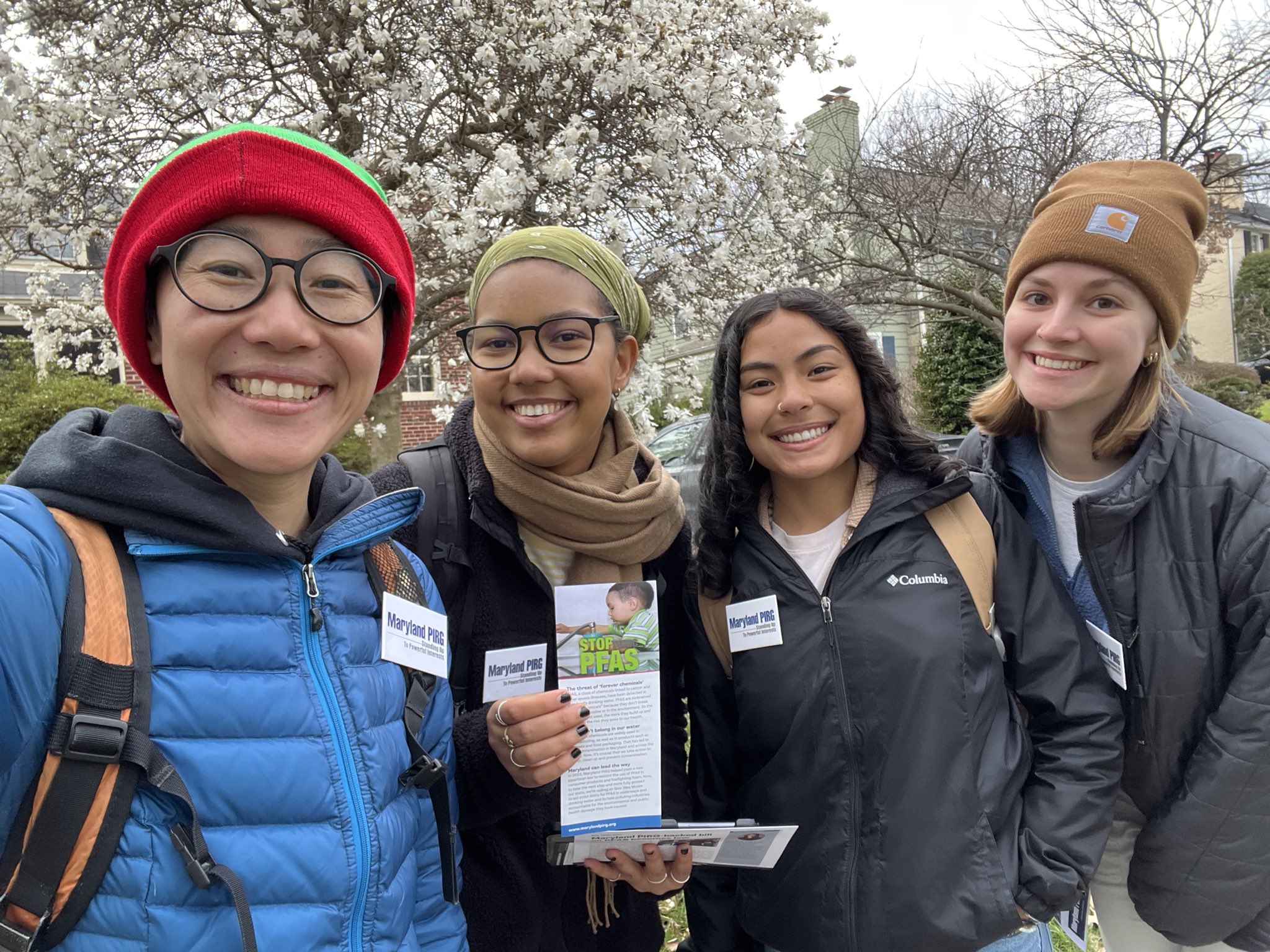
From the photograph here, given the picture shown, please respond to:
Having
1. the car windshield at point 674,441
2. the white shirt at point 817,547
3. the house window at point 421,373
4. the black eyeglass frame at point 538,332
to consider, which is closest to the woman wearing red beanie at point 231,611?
the black eyeglass frame at point 538,332

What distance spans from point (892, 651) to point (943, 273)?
12.9 metres

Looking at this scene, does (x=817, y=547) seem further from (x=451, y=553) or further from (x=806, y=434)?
(x=451, y=553)

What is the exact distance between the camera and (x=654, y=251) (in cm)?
695

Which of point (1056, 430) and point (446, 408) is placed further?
point (446, 408)

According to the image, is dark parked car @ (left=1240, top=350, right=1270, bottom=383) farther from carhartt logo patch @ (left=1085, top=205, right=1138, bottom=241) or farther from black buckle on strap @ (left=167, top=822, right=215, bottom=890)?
black buckle on strap @ (left=167, top=822, right=215, bottom=890)

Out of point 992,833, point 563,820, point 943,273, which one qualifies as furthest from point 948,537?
point 943,273

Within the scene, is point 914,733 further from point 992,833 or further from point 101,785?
point 101,785

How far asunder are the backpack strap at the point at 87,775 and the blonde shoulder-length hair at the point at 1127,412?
225 centimetres

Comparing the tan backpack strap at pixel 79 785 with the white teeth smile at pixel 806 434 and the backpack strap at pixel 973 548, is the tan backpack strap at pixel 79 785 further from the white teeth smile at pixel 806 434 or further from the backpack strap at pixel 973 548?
the backpack strap at pixel 973 548

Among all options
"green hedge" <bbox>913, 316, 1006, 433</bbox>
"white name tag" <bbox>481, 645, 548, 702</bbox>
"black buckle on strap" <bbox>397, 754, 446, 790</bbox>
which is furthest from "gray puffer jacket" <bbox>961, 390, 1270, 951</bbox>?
"green hedge" <bbox>913, 316, 1006, 433</bbox>

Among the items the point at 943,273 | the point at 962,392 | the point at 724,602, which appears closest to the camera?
the point at 724,602

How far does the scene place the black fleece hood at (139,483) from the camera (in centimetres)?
113

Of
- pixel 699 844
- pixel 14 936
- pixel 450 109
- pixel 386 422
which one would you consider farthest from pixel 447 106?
pixel 14 936

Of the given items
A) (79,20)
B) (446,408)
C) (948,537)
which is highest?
(79,20)
